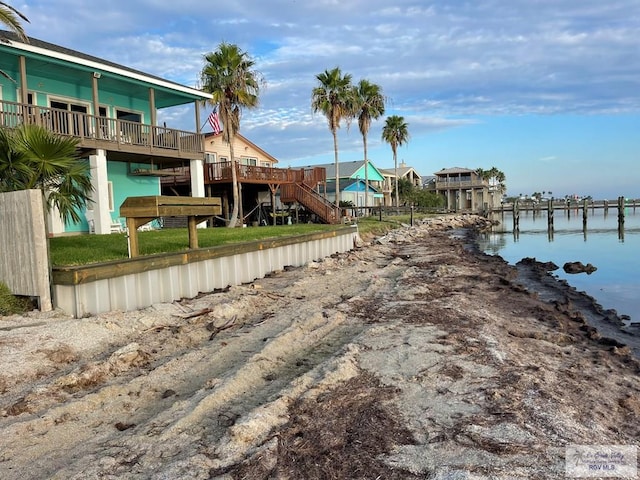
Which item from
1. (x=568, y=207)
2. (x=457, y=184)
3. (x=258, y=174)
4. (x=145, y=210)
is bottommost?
(x=568, y=207)

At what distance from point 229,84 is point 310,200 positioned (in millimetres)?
8870

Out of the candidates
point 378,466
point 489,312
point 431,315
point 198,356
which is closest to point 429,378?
point 378,466

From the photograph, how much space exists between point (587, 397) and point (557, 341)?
3.09 metres

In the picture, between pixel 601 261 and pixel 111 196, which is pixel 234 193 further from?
pixel 601 261

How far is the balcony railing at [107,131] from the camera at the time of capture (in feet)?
50.8

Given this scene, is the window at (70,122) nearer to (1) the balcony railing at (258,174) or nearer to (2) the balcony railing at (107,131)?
(2) the balcony railing at (107,131)

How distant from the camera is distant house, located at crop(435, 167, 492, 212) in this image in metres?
79.2

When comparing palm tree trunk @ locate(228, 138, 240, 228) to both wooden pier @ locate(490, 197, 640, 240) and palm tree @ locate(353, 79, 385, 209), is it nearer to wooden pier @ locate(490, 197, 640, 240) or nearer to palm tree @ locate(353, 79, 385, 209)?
palm tree @ locate(353, 79, 385, 209)

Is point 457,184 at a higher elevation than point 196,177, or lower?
higher

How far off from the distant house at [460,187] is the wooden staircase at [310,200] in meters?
51.3

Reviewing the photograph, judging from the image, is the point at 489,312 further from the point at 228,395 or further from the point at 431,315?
the point at 228,395

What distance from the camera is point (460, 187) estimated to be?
7919cm

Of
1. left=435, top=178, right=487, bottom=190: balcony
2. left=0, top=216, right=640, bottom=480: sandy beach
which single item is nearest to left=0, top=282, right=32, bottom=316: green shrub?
left=0, top=216, right=640, bottom=480: sandy beach

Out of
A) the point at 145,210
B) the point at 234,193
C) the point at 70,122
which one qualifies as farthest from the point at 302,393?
the point at 234,193
